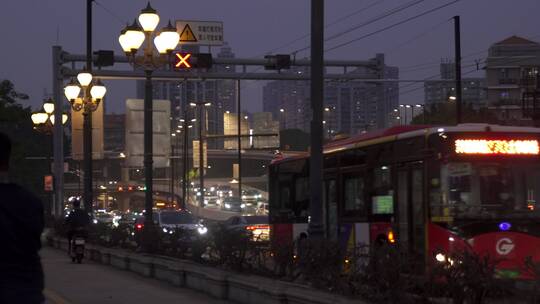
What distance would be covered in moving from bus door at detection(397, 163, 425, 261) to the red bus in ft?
0.06

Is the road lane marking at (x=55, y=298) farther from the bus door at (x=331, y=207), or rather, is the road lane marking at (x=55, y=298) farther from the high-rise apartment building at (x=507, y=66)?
the high-rise apartment building at (x=507, y=66)

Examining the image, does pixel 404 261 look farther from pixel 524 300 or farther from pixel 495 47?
pixel 495 47

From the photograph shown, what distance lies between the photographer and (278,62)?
3694 centimetres

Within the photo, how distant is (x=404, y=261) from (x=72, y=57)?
28719 mm

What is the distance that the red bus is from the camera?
55.2ft

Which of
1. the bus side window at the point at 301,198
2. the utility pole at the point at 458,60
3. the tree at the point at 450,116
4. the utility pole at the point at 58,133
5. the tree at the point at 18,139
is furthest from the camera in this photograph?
the tree at the point at 450,116

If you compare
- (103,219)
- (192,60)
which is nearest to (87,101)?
(192,60)

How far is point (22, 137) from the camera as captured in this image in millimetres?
82938

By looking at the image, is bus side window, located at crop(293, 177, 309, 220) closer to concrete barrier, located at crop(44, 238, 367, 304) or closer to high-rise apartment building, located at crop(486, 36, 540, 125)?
concrete barrier, located at crop(44, 238, 367, 304)

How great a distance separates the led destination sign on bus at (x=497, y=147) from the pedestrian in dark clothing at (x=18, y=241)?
40.8ft

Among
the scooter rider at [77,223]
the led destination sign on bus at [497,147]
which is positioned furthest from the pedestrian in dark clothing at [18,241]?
the scooter rider at [77,223]

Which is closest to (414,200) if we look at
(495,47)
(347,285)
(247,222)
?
(347,285)

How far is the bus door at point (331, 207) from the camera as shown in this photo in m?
22.3

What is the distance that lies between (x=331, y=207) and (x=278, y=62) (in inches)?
593
